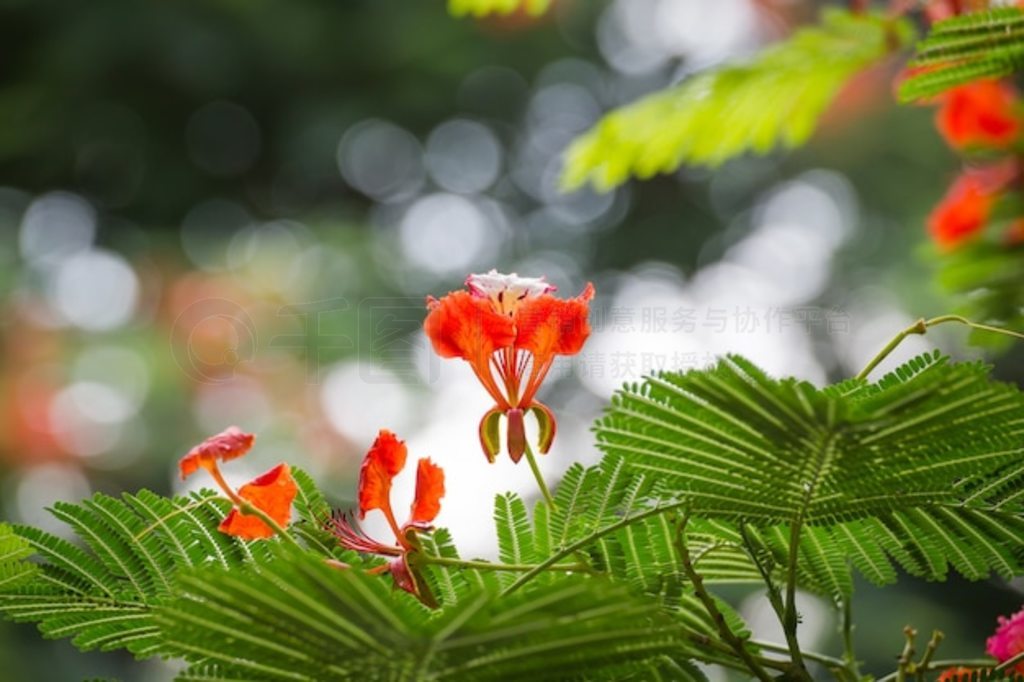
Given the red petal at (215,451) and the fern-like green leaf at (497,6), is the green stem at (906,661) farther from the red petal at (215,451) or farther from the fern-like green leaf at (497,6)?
the fern-like green leaf at (497,6)

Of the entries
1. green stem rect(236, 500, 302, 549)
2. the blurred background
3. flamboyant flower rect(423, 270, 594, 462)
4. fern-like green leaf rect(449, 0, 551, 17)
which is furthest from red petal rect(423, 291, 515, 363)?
the blurred background

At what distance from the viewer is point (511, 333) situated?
0.52 meters

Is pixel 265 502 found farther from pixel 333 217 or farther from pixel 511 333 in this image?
pixel 333 217

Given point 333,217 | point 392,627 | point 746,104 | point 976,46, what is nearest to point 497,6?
point 746,104

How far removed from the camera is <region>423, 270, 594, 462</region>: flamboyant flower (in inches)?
20.5


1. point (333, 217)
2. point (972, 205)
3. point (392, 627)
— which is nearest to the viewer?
point (392, 627)

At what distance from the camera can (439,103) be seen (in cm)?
475

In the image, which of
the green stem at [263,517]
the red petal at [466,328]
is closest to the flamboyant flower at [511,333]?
the red petal at [466,328]

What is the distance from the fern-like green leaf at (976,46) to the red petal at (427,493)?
1.08ft

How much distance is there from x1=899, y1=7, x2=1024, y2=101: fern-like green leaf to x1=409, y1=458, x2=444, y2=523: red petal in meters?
0.33

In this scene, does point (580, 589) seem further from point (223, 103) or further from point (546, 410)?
point (223, 103)

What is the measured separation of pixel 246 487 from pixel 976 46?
422 millimetres

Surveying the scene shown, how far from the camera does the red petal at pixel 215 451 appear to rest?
19.3 inches

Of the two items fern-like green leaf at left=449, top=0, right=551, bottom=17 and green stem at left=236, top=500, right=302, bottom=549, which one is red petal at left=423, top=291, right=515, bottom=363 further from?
fern-like green leaf at left=449, top=0, right=551, bottom=17
